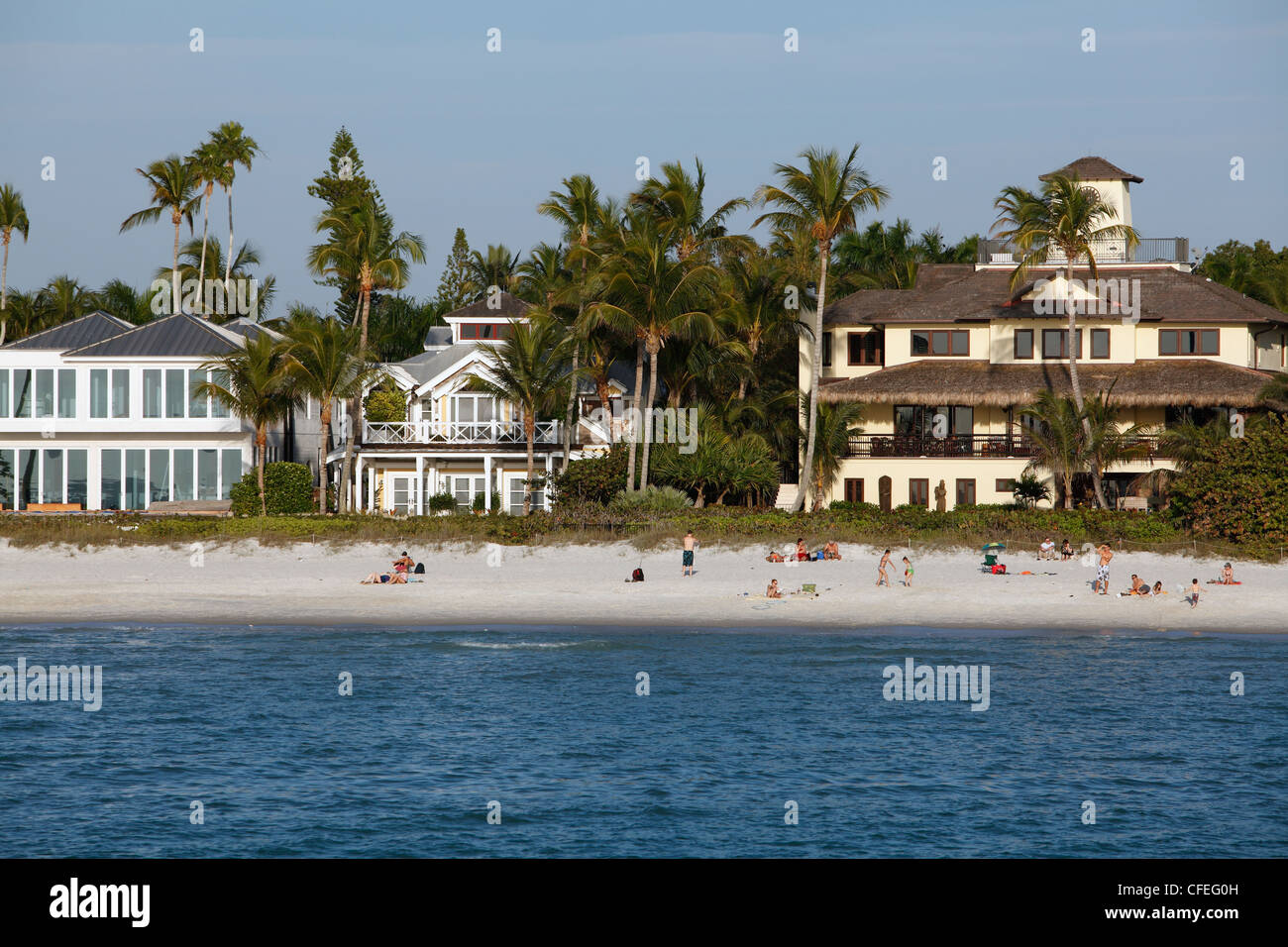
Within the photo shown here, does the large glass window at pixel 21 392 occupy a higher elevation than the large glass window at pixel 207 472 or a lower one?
higher

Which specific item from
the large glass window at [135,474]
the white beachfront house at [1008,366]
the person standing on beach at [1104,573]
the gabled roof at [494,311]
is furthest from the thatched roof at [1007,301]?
the large glass window at [135,474]

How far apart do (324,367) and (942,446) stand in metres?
19.8

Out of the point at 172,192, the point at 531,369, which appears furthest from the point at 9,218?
the point at 531,369

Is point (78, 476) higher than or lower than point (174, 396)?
lower

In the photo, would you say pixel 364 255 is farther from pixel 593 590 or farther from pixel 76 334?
pixel 593 590

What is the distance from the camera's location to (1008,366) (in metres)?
42.6

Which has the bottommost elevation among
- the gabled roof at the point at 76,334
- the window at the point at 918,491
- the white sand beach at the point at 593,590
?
the white sand beach at the point at 593,590

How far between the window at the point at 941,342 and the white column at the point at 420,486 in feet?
56.3

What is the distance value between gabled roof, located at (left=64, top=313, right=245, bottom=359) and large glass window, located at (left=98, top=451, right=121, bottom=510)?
338cm

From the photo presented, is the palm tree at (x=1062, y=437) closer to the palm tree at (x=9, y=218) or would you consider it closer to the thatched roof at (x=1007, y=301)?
the thatched roof at (x=1007, y=301)

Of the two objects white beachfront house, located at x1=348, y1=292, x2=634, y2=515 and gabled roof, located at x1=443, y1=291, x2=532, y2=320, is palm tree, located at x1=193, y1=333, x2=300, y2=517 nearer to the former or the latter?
white beachfront house, located at x1=348, y1=292, x2=634, y2=515

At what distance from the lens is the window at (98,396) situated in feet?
141

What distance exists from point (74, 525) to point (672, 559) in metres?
16.3
